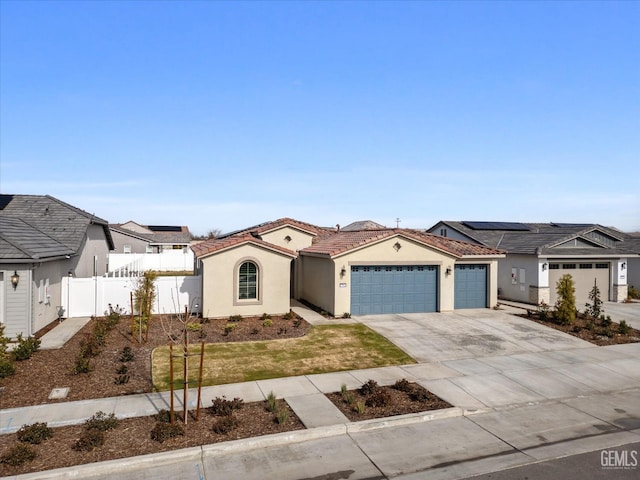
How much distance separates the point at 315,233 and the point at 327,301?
5.61 m

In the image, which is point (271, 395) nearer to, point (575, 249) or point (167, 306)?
point (167, 306)

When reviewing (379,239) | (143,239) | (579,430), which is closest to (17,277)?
(379,239)

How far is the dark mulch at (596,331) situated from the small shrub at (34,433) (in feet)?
55.8

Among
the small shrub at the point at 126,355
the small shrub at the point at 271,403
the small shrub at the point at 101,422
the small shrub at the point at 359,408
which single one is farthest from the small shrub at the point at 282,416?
the small shrub at the point at 126,355

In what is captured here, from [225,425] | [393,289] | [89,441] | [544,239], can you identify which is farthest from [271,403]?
[544,239]

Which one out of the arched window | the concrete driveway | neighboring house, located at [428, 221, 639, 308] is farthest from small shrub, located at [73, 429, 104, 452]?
neighboring house, located at [428, 221, 639, 308]

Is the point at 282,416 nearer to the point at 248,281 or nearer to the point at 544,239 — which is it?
the point at 248,281

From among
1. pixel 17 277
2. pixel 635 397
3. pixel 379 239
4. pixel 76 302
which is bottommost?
pixel 635 397

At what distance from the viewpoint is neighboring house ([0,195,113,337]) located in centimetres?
1476

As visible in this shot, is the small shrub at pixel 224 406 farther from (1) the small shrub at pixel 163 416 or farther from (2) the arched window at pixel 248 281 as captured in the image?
(2) the arched window at pixel 248 281

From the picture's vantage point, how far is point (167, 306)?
65.0 feet

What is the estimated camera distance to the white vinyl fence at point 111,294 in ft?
62.7

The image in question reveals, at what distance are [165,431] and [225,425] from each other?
1079mm

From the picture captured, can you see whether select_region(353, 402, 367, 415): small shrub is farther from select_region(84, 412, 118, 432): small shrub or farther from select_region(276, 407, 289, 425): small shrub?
select_region(84, 412, 118, 432): small shrub
